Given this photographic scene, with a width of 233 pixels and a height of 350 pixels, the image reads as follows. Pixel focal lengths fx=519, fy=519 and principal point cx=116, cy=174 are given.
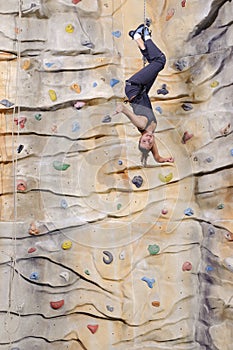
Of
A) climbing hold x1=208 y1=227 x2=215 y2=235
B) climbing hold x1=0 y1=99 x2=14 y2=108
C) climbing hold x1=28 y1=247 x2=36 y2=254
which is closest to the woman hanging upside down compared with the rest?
climbing hold x1=208 y1=227 x2=215 y2=235

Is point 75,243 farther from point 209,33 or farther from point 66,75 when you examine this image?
point 209,33

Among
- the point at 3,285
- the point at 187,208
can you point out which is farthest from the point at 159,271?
the point at 3,285

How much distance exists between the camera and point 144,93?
7.02 ft

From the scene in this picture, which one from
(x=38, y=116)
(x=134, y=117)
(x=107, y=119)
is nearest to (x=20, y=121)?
(x=38, y=116)

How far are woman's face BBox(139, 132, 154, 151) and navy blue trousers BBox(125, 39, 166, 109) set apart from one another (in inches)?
4.7

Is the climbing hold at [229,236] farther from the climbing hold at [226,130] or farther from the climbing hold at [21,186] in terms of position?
the climbing hold at [21,186]

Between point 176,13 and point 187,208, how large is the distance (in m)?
0.81

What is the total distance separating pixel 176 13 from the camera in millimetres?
2146

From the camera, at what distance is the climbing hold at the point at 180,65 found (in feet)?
7.03

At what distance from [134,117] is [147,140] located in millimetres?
109

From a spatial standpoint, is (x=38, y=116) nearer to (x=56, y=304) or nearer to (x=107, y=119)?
(x=107, y=119)

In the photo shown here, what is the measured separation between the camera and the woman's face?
7.01 ft

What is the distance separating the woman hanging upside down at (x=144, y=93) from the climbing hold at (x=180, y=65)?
55mm

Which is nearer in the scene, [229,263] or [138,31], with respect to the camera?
[229,263]
